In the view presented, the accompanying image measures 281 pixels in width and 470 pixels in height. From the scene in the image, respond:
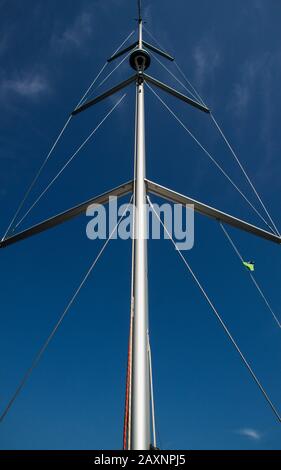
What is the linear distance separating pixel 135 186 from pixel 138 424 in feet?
15.6

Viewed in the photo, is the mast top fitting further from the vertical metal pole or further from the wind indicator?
the vertical metal pole

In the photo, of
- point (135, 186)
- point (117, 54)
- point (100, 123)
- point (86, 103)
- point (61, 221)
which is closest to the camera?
point (135, 186)

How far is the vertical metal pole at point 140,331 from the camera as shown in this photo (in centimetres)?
495

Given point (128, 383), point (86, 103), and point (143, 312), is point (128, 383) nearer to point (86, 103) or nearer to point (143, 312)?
point (143, 312)

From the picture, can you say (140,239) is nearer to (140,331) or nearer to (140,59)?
(140,331)

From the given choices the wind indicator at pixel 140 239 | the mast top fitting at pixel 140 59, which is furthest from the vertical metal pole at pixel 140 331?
the mast top fitting at pixel 140 59

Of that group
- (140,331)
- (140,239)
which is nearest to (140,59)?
(140,239)

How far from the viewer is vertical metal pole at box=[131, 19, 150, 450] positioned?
4.95 metres

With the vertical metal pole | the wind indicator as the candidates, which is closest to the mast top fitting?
the wind indicator

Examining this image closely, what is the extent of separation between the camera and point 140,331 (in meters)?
5.92

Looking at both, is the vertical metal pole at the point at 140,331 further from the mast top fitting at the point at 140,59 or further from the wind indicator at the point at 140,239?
the mast top fitting at the point at 140,59

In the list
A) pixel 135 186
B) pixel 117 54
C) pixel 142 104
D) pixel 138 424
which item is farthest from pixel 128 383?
pixel 117 54

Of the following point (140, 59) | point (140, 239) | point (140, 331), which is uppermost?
point (140, 59)

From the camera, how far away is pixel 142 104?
32.5 ft
